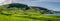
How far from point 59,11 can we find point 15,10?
44 centimetres

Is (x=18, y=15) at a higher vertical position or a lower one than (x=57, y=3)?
lower

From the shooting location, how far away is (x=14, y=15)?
3.60 ft

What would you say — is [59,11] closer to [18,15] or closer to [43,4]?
[43,4]

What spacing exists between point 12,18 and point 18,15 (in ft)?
0.22

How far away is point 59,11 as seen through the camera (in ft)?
3.48

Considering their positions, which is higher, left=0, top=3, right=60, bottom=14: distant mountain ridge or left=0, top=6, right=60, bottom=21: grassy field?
left=0, top=3, right=60, bottom=14: distant mountain ridge

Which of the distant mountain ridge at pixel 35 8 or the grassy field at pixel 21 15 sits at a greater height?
the distant mountain ridge at pixel 35 8

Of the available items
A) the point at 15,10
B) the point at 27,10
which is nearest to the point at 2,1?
the point at 15,10

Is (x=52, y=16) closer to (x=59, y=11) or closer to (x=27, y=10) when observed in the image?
(x=59, y=11)

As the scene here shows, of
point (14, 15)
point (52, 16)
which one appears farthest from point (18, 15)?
point (52, 16)

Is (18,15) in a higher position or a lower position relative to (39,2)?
lower

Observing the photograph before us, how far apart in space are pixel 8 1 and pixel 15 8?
0.10m

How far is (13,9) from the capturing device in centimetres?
112

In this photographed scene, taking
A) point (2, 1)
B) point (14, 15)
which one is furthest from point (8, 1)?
point (14, 15)
